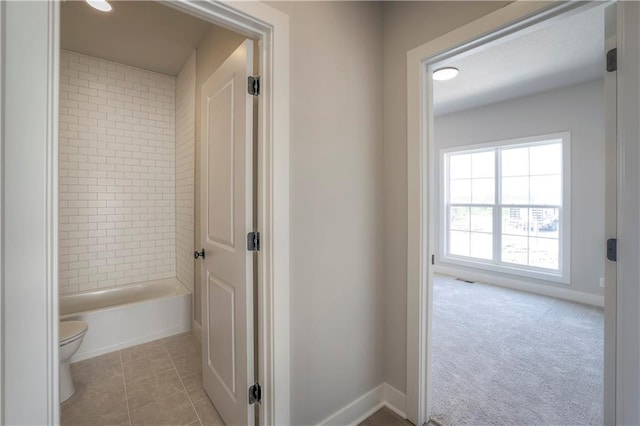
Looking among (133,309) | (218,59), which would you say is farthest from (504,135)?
(133,309)

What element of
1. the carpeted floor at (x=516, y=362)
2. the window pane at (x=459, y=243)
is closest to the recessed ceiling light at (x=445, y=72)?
the carpeted floor at (x=516, y=362)

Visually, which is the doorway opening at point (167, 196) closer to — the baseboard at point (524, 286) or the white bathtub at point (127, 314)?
the white bathtub at point (127, 314)

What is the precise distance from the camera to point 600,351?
2479mm

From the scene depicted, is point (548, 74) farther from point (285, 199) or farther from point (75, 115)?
point (75, 115)

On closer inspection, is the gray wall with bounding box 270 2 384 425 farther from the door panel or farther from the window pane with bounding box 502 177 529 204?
the window pane with bounding box 502 177 529 204

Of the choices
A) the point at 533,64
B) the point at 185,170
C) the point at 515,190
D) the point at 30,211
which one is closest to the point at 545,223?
the point at 515,190

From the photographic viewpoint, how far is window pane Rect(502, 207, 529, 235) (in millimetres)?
4262

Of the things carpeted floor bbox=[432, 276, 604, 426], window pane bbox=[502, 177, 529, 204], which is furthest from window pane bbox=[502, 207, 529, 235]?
carpeted floor bbox=[432, 276, 604, 426]

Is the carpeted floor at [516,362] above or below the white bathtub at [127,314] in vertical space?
below

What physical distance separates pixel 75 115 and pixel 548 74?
517cm

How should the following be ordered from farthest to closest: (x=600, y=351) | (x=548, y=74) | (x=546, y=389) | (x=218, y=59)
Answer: (x=548, y=74), (x=600, y=351), (x=218, y=59), (x=546, y=389)

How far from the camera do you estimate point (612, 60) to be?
3.67 feet

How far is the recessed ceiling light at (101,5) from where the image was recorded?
6.50ft

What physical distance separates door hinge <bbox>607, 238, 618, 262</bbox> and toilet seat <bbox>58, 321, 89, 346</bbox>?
2.92 metres
